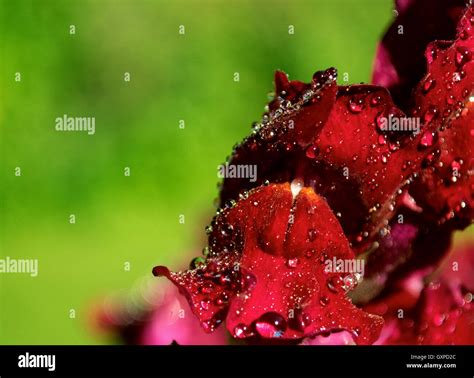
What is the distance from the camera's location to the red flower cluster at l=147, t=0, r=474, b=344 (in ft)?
1.12

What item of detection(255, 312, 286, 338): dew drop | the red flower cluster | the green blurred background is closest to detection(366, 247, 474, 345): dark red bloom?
the red flower cluster

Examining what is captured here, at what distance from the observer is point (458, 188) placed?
40 centimetres

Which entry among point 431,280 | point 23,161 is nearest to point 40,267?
point 23,161

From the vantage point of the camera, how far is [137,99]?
46.6 inches

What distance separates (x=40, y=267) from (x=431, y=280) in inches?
28.4

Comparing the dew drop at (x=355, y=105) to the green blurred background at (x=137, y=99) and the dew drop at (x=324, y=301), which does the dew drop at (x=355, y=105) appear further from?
the green blurred background at (x=137, y=99)

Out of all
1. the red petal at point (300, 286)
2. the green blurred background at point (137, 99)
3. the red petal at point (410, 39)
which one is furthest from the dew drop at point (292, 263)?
the green blurred background at point (137, 99)

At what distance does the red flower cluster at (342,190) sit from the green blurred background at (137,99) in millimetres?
683

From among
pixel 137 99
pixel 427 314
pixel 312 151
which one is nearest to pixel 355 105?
pixel 312 151

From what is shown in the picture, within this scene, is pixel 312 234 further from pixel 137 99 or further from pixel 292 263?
pixel 137 99

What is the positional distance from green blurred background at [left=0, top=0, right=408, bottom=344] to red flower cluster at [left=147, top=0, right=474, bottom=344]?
683mm

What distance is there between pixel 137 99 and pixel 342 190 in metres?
0.85

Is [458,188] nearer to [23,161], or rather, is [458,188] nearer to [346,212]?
[346,212]

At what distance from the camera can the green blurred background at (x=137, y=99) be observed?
111 cm
